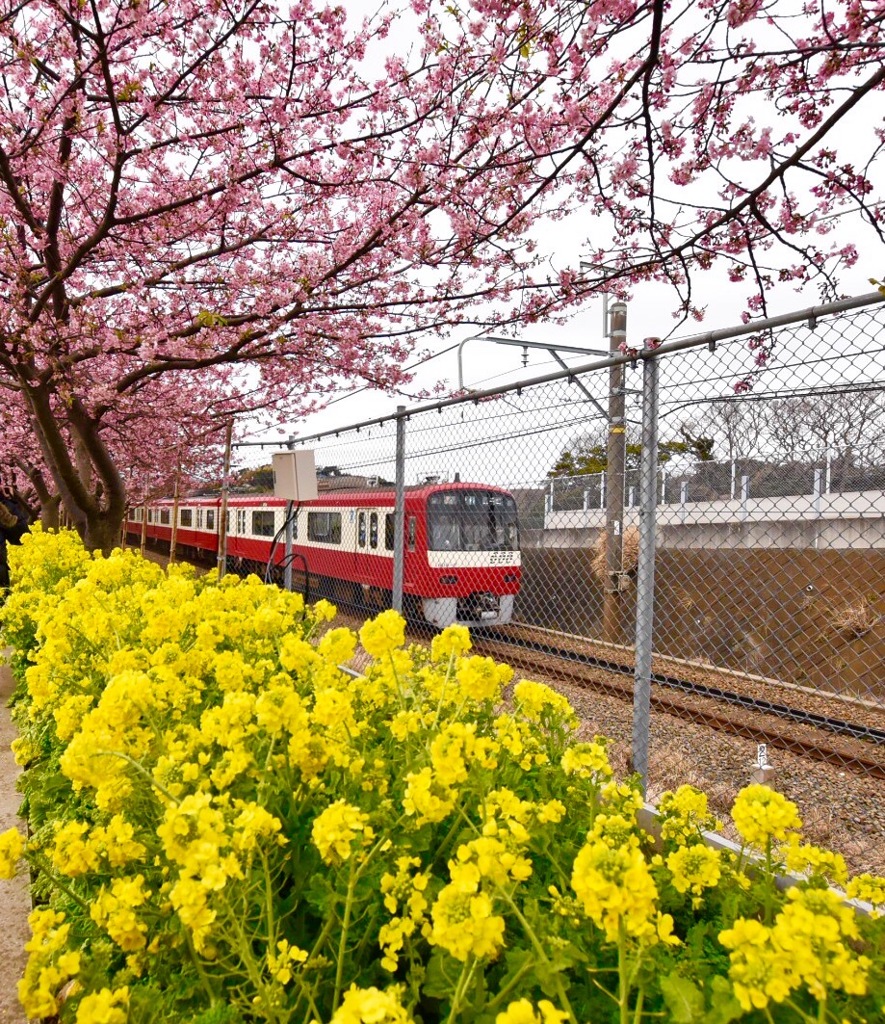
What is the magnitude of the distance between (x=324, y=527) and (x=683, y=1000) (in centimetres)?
1161

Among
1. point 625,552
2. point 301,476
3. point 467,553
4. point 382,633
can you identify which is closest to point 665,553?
point 625,552

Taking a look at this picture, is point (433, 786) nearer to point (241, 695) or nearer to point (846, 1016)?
point (241, 695)

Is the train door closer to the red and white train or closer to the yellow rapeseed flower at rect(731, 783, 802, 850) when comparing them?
the red and white train

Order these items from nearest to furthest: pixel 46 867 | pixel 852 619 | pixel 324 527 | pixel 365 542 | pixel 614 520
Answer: pixel 46 867 → pixel 614 520 → pixel 365 542 → pixel 852 619 → pixel 324 527

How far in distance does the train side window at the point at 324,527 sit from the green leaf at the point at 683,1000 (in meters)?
10.5

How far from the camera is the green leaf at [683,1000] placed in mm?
976

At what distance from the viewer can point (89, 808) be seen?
7.95 ft

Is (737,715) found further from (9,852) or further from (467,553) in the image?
(9,852)

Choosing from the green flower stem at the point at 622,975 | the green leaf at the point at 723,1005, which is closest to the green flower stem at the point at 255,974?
the green flower stem at the point at 622,975

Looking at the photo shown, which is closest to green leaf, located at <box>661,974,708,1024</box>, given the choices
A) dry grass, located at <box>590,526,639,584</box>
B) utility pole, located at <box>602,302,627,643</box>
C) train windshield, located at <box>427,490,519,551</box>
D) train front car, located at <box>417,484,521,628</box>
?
utility pole, located at <box>602,302,627,643</box>

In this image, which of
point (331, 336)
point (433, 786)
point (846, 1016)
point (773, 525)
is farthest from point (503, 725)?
point (773, 525)

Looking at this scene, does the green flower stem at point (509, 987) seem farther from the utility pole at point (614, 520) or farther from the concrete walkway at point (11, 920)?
the utility pole at point (614, 520)

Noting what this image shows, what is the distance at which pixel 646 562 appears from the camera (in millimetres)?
3045

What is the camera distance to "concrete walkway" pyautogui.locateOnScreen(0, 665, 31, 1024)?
2025 mm
